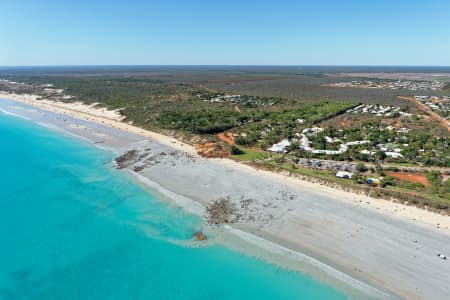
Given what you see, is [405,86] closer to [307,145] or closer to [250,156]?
[307,145]

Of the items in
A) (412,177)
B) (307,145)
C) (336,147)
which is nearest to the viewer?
(412,177)

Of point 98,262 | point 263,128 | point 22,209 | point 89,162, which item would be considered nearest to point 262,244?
point 98,262

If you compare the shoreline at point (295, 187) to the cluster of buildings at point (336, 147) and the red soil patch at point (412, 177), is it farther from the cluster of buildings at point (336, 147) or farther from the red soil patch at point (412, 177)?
the cluster of buildings at point (336, 147)

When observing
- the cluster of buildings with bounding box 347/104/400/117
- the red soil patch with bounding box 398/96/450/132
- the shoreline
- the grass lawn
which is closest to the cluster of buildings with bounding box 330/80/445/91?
the red soil patch with bounding box 398/96/450/132

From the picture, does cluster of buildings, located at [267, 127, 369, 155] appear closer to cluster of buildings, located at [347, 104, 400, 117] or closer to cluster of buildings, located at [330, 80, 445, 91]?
cluster of buildings, located at [347, 104, 400, 117]

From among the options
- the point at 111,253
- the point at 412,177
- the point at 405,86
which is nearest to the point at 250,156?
the point at 412,177

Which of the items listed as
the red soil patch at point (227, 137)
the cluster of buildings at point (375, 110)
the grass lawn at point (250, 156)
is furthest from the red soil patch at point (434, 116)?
the red soil patch at point (227, 137)
